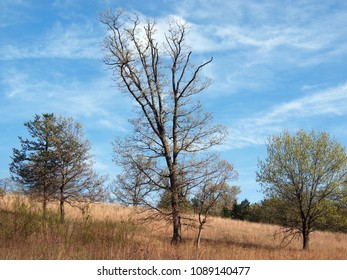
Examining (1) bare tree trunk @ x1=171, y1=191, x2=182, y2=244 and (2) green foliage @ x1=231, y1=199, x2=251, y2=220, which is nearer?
(1) bare tree trunk @ x1=171, y1=191, x2=182, y2=244

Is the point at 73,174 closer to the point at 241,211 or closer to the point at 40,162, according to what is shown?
the point at 40,162

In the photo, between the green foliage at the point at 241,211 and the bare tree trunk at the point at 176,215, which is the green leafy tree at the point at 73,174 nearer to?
the bare tree trunk at the point at 176,215

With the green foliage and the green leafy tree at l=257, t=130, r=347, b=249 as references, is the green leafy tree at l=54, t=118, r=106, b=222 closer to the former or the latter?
the green leafy tree at l=257, t=130, r=347, b=249

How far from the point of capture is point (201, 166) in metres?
23.1

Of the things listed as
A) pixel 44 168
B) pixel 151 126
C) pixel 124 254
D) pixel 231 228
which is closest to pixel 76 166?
pixel 44 168

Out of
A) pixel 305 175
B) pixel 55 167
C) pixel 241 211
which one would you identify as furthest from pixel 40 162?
pixel 241 211

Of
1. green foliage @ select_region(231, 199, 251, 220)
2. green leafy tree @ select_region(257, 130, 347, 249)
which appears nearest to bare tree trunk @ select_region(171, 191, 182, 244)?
green leafy tree @ select_region(257, 130, 347, 249)

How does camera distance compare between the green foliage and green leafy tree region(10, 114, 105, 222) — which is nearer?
green leafy tree region(10, 114, 105, 222)

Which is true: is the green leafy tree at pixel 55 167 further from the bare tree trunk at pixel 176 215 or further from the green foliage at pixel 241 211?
the green foliage at pixel 241 211

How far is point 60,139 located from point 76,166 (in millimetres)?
2648

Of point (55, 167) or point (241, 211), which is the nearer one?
point (55, 167)

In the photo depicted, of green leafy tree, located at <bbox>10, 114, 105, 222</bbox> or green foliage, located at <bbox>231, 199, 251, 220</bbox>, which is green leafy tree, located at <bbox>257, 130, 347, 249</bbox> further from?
green foliage, located at <bbox>231, 199, 251, 220</bbox>

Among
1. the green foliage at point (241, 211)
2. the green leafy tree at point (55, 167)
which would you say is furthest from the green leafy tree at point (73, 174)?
the green foliage at point (241, 211)

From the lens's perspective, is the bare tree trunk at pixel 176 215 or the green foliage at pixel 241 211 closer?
the bare tree trunk at pixel 176 215
